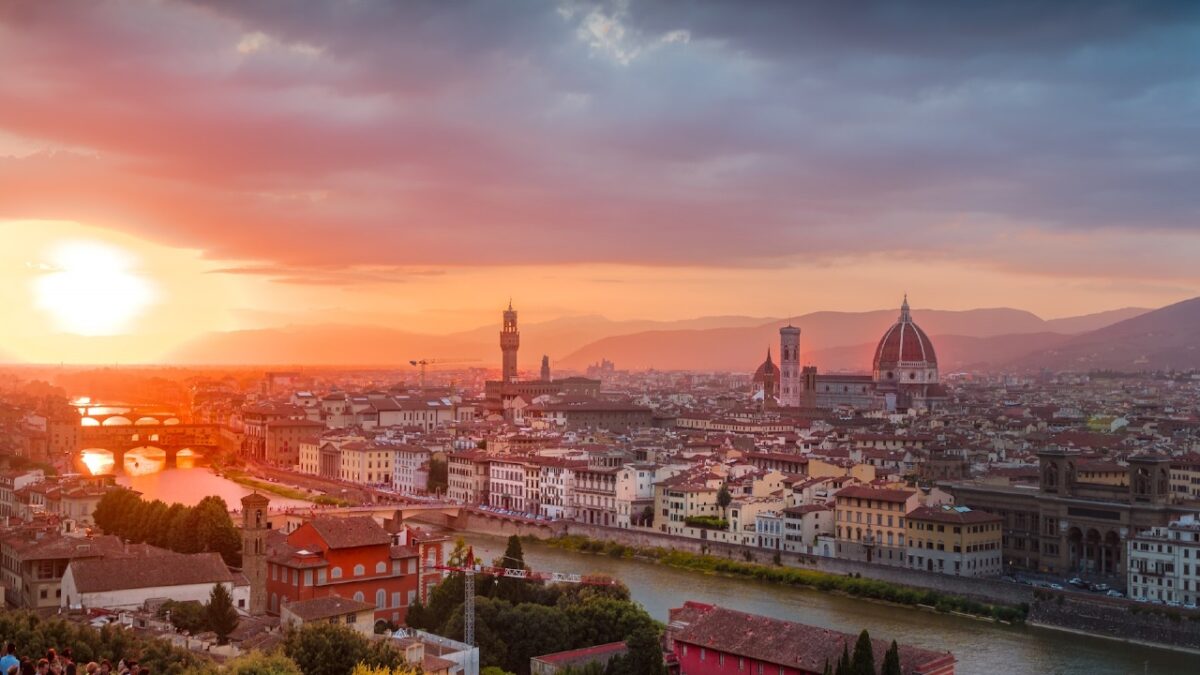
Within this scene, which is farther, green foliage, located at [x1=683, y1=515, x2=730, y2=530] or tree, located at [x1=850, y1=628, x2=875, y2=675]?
green foliage, located at [x1=683, y1=515, x2=730, y2=530]

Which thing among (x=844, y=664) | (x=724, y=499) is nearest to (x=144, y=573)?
(x=844, y=664)

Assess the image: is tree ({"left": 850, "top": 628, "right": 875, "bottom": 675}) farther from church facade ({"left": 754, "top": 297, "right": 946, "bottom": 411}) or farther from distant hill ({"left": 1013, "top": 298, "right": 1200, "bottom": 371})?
distant hill ({"left": 1013, "top": 298, "right": 1200, "bottom": 371})

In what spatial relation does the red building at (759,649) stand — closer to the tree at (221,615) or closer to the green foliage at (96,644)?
the tree at (221,615)

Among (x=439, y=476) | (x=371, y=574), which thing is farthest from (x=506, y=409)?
(x=371, y=574)

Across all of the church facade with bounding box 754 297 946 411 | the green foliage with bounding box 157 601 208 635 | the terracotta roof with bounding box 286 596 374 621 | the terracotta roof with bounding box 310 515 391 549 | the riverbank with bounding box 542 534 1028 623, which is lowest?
the riverbank with bounding box 542 534 1028 623

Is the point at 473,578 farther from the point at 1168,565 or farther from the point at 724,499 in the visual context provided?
the point at 724,499

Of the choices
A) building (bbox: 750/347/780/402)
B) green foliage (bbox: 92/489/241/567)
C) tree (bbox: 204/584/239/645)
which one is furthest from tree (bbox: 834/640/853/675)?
building (bbox: 750/347/780/402)

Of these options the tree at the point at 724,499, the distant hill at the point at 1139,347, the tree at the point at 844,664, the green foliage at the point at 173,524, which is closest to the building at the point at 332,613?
the tree at the point at 844,664
